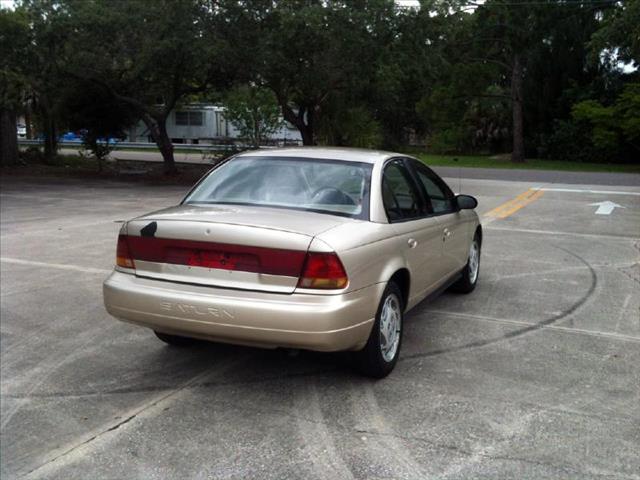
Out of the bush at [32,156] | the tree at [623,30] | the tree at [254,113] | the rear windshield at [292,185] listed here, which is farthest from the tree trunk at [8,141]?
the rear windshield at [292,185]

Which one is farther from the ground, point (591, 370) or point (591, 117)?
point (591, 117)

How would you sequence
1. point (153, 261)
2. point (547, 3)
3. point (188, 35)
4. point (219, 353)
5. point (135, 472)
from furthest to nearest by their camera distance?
point (547, 3)
point (188, 35)
point (219, 353)
point (153, 261)
point (135, 472)

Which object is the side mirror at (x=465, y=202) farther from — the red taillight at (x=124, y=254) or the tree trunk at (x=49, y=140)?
the tree trunk at (x=49, y=140)

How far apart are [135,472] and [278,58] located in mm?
16302

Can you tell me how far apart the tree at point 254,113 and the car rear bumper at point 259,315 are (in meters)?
20.8

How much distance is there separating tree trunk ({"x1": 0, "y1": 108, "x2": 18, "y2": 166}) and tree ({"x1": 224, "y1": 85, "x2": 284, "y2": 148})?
29.2 feet

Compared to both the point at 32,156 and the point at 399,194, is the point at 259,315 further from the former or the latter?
the point at 32,156

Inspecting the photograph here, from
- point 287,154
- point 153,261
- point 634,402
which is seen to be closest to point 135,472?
point 153,261

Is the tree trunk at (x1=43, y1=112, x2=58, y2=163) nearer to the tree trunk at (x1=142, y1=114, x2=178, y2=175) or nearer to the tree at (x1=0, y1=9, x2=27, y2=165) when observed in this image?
the tree at (x1=0, y1=9, x2=27, y2=165)

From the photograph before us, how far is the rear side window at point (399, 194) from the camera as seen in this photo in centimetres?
472

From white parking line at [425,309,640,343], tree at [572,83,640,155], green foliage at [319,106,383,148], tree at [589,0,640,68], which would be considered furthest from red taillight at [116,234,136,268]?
tree at [572,83,640,155]

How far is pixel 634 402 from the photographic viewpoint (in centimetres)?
408

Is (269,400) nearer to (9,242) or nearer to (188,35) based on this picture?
(9,242)

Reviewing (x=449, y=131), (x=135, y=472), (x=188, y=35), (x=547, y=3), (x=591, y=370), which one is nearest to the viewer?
(x=135, y=472)
